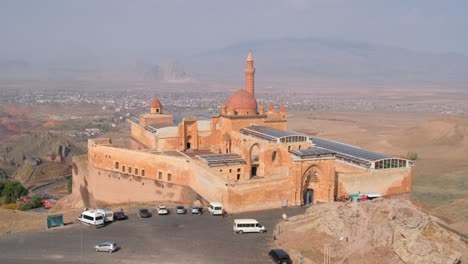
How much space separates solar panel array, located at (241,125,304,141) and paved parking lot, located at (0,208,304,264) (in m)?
12.8

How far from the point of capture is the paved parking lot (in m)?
27.0

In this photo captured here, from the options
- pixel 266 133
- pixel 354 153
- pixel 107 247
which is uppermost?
pixel 266 133

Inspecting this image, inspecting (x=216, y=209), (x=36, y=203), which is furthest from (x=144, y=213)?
(x=36, y=203)

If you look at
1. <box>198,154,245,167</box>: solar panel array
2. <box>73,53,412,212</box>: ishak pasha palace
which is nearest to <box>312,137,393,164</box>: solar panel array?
<box>73,53,412,212</box>: ishak pasha palace

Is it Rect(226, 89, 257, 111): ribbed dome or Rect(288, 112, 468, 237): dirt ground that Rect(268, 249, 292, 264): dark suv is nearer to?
Rect(288, 112, 468, 237): dirt ground

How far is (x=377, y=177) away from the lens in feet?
135

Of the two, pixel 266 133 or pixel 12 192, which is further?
pixel 12 192

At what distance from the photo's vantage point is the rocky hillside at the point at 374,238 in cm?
2545

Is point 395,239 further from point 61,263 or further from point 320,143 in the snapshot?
point 320,143

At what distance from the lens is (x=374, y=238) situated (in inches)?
1036

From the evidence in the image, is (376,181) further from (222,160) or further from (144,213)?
(144,213)

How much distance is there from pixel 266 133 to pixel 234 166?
5.35m

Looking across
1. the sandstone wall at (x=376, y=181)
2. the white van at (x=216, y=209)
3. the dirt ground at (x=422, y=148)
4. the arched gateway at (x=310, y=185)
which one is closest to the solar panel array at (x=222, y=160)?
the white van at (x=216, y=209)

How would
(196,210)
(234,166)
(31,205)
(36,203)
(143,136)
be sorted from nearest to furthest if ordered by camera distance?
1. (196,210)
2. (234,166)
3. (143,136)
4. (31,205)
5. (36,203)
